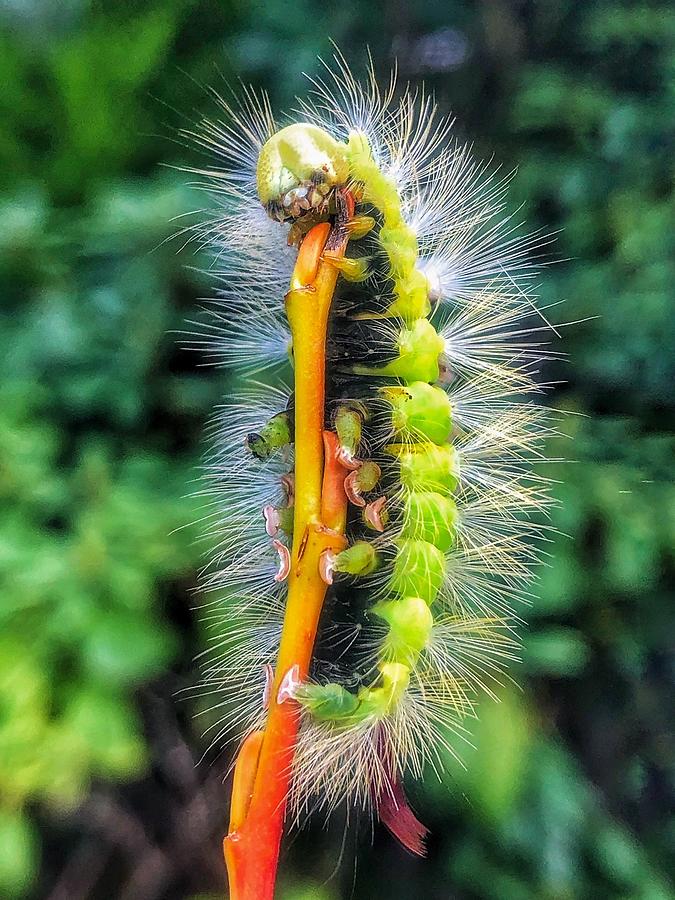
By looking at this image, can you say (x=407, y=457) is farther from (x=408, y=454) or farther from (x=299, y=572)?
(x=299, y=572)

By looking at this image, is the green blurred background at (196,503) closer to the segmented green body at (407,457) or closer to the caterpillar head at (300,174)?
the segmented green body at (407,457)

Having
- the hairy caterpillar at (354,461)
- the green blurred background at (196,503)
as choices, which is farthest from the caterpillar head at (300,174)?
the green blurred background at (196,503)

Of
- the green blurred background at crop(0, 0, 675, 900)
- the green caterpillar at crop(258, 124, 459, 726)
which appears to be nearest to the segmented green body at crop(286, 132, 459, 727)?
the green caterpillar at crop(258, 124, 459, 726)

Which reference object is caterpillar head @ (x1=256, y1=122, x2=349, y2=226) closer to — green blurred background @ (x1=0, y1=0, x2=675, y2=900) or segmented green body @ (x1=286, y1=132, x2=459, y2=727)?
segmented green body @ (x1=286, y1=132, x2=459, y2=727)

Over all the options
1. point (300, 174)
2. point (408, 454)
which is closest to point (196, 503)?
point (408, 454)

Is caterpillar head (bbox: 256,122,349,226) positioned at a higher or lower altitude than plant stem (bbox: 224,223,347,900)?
higher

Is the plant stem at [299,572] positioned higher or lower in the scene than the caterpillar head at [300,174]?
lower
